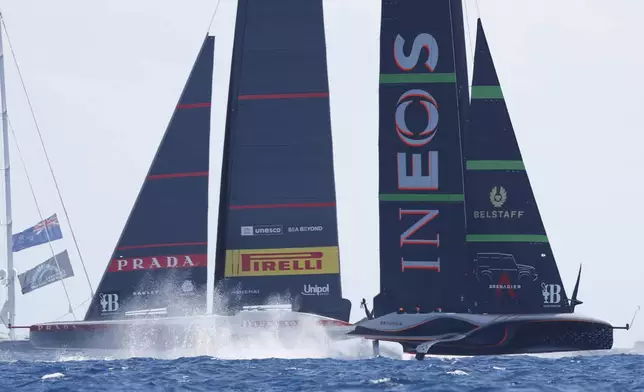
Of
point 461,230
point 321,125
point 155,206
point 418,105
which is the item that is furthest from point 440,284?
point 155,206

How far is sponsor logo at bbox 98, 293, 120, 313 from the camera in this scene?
1702 inches

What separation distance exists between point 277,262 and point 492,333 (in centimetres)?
792

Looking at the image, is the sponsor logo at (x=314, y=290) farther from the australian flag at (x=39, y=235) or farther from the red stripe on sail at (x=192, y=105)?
the australian flag at (x=39, y=235)

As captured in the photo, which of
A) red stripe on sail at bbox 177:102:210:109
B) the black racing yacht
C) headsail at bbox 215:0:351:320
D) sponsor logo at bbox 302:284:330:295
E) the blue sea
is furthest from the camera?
red stripe on sail at bbox 177:102:210:109

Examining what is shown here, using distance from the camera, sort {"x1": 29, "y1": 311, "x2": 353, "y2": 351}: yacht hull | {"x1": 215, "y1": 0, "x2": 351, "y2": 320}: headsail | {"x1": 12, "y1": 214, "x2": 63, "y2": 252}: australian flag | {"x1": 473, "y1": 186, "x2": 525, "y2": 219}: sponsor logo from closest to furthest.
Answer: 1. {"x1": 473, "y1": 186, "x2": 525, "y2": 219}: sponsor logo
2. {"x1": 29, "y1": 311, "x2": 353, "y2": 351}: yacht hull
3. {"x1": 215, "y1": 0, "x2": 351, "y2": 320}: headsail
4. {"x1": 12, "y1": 214, "x2": 63, "y2": 252}: australian flag

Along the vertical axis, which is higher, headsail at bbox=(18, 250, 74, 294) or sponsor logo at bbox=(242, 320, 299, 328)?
headsail at bbox=(18, 250, 74, 294)

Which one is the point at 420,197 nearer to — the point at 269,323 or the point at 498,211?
the point at 498,211

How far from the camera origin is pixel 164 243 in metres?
43.2

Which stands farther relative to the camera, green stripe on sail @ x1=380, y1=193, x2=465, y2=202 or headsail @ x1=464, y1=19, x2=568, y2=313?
headsail @ x1=464, y1=19, x2=568, y2=313

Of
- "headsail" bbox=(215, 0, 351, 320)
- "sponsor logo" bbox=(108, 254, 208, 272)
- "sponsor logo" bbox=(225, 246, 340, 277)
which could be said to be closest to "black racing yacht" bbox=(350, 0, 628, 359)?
"sponsor logo" bbox=(225, 246, 340, 277)

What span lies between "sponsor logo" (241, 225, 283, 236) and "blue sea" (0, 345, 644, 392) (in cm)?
328

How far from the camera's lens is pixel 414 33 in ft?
123

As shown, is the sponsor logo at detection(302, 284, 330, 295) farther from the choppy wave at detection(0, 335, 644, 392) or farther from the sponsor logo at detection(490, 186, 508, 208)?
the sponsor logo at detection(490, 186, 508, 208)

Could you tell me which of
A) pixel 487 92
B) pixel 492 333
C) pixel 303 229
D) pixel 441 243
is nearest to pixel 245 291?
pixel 303 229
